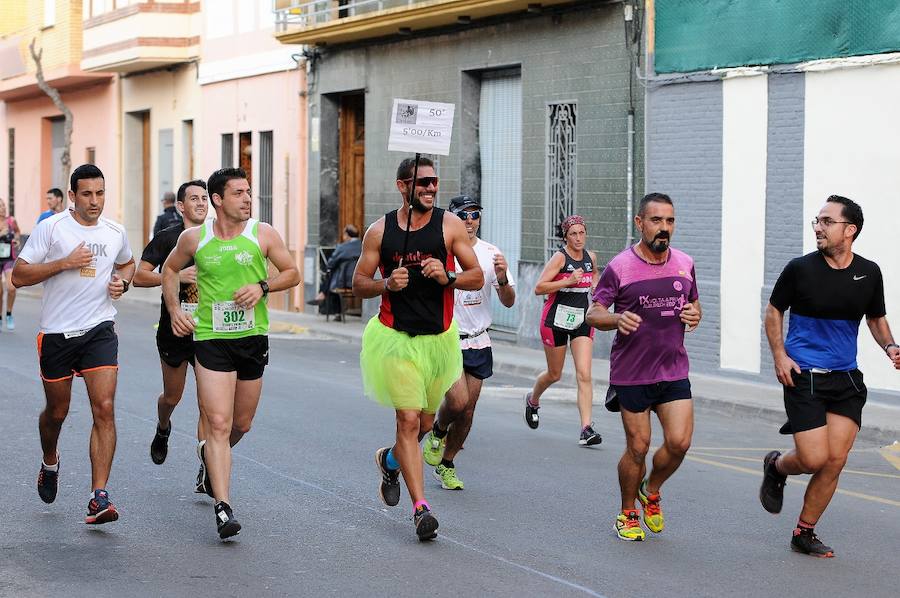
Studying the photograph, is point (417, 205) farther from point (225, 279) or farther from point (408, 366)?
point (225, 279)

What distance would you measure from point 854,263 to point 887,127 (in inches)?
330

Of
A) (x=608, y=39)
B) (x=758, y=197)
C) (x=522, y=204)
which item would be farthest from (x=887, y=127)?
(x=522, y=204)

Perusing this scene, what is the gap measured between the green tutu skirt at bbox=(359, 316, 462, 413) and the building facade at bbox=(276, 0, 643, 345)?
11.4 metres

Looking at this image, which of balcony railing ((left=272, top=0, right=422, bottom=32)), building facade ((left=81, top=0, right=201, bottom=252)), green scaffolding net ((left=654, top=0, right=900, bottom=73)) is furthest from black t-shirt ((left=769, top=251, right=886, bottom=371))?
building facade ((left=81, top=0, right=201, bottom=252))

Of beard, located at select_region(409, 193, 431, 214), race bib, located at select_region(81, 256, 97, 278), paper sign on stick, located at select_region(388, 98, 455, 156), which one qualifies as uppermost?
paper sign on stick, located at select_region(388, 98, 455, 156)

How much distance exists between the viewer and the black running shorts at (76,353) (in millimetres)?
8656

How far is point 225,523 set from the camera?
8008 millimetres

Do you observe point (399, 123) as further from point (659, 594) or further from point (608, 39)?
point (608, 39)

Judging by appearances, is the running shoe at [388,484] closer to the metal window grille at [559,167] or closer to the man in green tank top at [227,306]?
the man in green tank top at [227,306]

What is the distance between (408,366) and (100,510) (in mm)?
1816

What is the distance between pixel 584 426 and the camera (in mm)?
12250

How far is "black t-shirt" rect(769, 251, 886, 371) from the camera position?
8062 mm

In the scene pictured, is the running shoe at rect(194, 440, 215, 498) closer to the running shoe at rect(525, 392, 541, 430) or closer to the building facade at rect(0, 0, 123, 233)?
the running shoe at rect(525, 392, 541, 430)

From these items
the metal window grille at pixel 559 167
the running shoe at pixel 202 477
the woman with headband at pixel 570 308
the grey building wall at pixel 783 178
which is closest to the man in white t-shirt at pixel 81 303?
the running shoe at pixel 202 477
